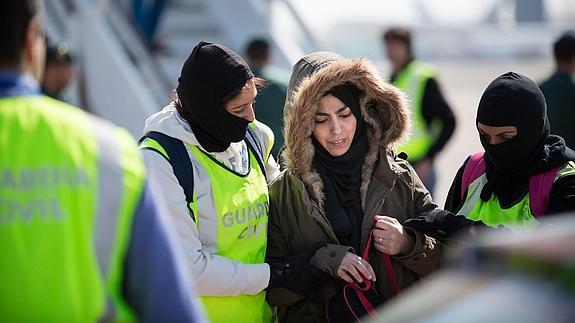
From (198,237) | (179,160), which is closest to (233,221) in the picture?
(198,237)

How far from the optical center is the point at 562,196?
11.8 feet

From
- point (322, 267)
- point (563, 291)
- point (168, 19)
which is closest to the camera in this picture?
point (563, 291)

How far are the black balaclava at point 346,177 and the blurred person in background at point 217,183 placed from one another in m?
0.26

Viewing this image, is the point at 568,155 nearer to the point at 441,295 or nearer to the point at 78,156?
the point at 441,295

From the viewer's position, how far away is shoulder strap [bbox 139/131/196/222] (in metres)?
3.45

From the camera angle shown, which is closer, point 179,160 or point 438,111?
point 179,160

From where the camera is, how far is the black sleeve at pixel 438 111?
7.66 meters

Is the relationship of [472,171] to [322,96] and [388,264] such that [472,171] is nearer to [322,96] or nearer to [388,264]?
[388,264]

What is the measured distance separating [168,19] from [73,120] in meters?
9.03

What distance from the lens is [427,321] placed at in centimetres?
194

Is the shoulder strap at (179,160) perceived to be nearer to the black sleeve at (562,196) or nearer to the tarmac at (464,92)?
the black sleeve at (562,196)

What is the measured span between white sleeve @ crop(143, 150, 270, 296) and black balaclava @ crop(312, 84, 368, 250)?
43 cm

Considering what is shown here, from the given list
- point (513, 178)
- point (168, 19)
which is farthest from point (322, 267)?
point (168, 19)

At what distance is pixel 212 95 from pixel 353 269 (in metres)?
0.81
